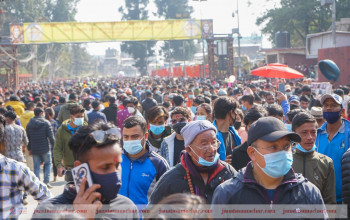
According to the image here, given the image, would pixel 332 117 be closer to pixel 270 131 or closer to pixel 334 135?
pixel 334 135

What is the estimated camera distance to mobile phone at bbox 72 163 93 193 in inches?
107

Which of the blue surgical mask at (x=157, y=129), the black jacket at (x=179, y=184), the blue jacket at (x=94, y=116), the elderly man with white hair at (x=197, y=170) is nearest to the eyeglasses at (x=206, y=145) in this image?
the elderly man with white hair at (x=197, y=170)

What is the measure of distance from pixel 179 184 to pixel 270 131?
0.95 metres

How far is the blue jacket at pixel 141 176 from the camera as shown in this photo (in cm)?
451

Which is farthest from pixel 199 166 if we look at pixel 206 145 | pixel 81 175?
pixel 81 175

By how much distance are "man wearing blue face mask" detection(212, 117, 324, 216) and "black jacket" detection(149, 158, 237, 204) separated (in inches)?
23.7

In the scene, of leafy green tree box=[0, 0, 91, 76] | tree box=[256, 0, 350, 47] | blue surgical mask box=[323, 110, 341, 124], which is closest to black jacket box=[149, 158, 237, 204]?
blue surgical mask box=[323, 110, 341, 124]

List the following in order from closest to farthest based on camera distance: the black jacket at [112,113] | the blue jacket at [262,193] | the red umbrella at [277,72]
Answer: the blue jacket at [262,193] < the black jacket at [112,113] < the red umbrella at [277,72]

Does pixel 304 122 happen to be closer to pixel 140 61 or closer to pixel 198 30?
pixel 198 30

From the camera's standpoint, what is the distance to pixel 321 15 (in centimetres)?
4497

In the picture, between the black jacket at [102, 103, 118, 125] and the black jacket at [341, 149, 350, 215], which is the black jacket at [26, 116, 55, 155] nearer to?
the black jacket at [102, 103, 118, 125]

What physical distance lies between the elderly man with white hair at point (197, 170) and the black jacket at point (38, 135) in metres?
6.76

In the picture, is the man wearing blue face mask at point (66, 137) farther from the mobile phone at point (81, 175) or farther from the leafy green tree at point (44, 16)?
the leafy green tree at point (44, 16)

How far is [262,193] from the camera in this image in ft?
9.93
